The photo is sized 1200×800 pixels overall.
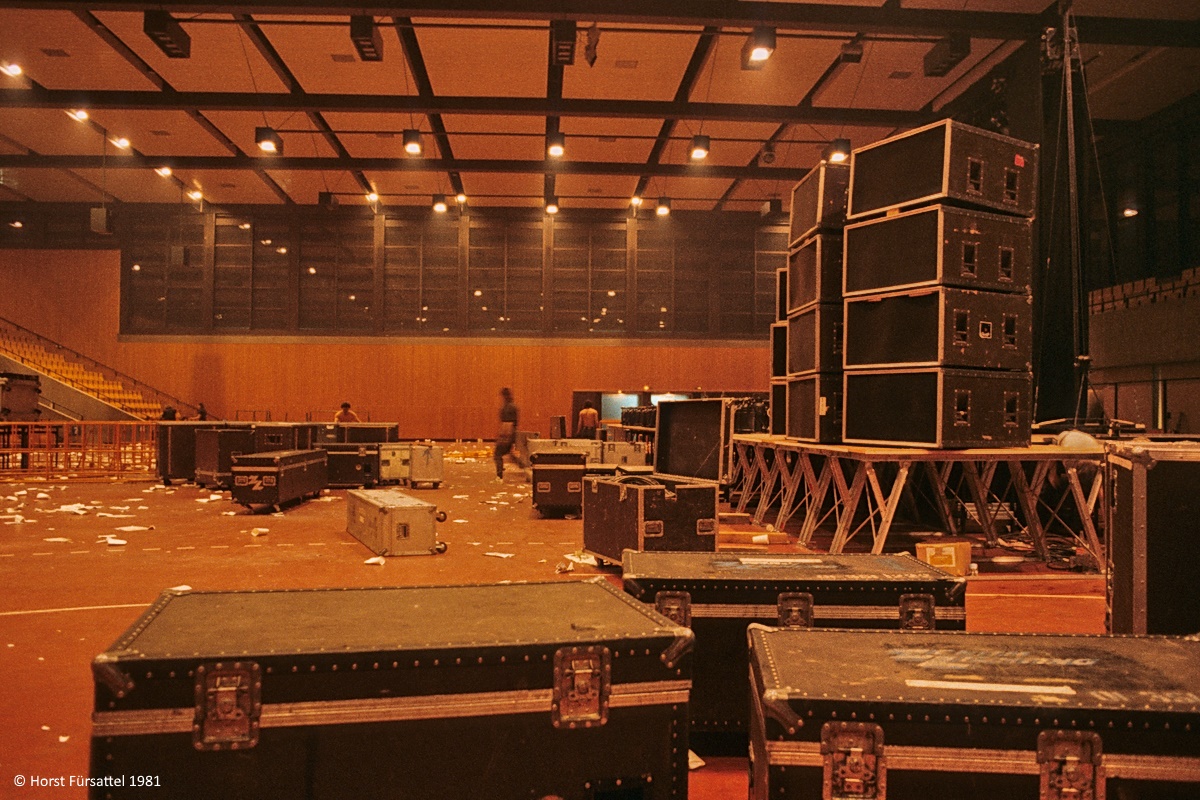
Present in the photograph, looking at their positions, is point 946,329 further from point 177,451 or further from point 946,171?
point 177,451

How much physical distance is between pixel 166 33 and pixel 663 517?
31.4ft

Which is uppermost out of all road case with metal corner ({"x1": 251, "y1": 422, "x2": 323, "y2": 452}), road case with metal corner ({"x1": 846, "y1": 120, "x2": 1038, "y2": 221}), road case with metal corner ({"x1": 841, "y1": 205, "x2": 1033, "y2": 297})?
road case with metal corner ({"x1": 846, "y1": 120, "x2": 1038, "y2": 221})

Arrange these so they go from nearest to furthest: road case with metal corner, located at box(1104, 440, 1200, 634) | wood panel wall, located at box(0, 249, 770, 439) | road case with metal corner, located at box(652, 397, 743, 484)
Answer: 1. road case with metal corner, located at box(1104, 440, 1200, 634)
2. road case with metal corner, located at box(652, 397, 743, 484)
3. wood panel wall, located at box(0, 249, 770, 439)

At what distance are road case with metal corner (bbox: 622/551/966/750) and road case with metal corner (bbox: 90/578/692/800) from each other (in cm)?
64

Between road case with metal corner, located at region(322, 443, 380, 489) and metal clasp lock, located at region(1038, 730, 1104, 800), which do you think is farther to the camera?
road case with metal corner, located at region(322, 443, 380, 489)

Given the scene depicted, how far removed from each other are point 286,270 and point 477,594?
863 inches

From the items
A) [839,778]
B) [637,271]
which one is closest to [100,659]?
[839,778]

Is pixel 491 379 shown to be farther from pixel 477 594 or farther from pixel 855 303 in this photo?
pixel 477 594

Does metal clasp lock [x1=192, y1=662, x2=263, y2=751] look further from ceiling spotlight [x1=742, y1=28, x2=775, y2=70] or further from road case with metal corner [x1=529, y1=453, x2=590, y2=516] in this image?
ceiling spotlight [x1=742, y1=28, x2=775, y2=70]

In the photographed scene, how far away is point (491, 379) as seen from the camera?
22062 millimetres

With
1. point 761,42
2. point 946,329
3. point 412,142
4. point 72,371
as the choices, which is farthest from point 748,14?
point 72,371

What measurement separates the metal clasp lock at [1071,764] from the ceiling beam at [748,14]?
10058 millimetres

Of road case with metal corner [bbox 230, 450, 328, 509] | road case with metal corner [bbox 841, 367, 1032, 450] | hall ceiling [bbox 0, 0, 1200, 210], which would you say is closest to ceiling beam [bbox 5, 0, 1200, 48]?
hall ceiling [bbox 0, 0, 1200, 210]

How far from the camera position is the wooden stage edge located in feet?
17.3
